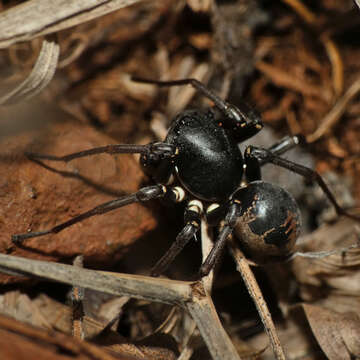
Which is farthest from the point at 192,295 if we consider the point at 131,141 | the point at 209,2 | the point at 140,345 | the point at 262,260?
the point at 209,2

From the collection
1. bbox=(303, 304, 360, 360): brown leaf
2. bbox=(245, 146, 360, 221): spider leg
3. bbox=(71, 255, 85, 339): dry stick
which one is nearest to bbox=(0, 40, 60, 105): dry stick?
bbox=(71, 255, 85, 339): dry stick

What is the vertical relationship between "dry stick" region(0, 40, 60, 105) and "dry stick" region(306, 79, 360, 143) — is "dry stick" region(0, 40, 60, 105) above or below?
above

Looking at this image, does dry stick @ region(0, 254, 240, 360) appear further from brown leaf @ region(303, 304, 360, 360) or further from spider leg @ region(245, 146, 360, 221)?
spider leg @ region(245, 146, 360, 221)

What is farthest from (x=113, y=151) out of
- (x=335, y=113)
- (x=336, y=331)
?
(x=335, y=113)

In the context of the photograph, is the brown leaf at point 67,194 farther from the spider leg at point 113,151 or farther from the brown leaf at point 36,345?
the brown leaf at point 36,345

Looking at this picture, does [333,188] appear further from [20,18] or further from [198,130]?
[20,18]

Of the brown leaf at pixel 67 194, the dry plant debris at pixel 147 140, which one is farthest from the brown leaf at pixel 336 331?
the brown leaf at pixel 67 194
